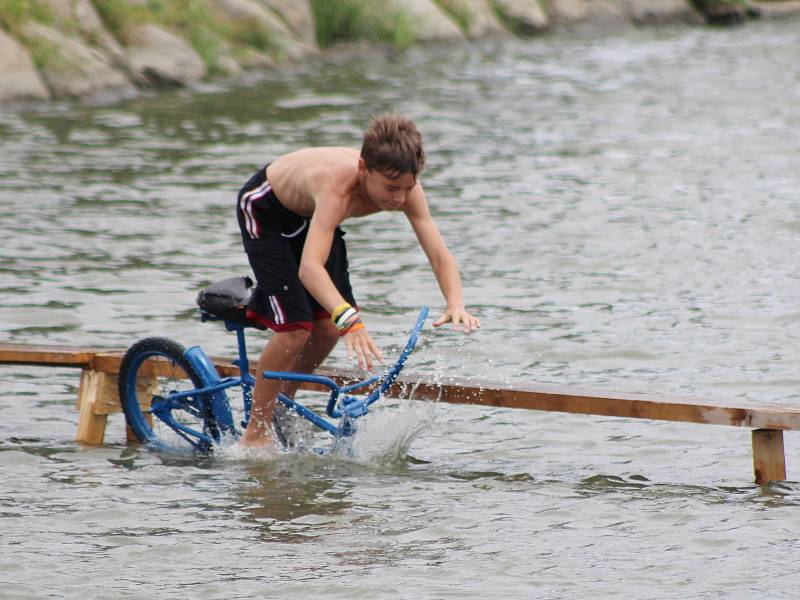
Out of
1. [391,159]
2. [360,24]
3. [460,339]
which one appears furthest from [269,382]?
[360,24]

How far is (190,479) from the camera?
7.47m

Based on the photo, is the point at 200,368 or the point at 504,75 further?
the point at 504,75

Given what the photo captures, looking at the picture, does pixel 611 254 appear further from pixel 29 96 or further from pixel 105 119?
pixel 29 96

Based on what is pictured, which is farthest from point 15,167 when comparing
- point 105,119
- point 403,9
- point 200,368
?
point 403,9

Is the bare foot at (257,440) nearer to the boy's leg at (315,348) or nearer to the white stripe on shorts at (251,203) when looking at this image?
the boy's leg at (315,348)

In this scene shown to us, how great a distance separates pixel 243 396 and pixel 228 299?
2.00ft

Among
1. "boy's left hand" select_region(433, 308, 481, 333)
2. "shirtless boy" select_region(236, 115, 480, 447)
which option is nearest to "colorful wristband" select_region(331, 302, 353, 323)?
"shirtless boy" select_region(236, 115, 480, 447)

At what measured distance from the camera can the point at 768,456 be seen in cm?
705

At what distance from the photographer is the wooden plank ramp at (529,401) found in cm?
690

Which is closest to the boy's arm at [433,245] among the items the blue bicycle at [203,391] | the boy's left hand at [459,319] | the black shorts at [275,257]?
the boy's left hand at [459,319]

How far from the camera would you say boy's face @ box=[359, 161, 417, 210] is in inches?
257

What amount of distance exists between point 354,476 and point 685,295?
16.1 feet

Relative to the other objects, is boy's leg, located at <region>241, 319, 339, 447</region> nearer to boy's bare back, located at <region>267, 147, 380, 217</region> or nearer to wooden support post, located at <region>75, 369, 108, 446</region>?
boy's bare back, located at <region>267, 147, 380, 217</region>

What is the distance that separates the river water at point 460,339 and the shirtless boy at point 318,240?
0.62 m
